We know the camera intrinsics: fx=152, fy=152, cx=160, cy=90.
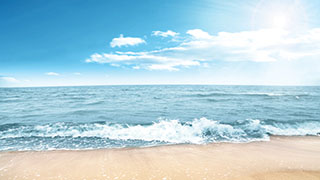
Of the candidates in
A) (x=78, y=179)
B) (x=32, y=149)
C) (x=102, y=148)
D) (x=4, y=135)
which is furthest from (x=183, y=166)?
(x=4, y=135)

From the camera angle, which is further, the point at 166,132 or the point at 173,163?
the point at 166,132

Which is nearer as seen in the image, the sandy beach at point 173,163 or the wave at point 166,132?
the sandy beach at point 173,163

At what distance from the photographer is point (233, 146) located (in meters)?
5.83

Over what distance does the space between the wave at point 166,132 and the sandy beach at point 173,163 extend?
105 centimetres

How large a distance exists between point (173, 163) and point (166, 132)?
3.18 metres

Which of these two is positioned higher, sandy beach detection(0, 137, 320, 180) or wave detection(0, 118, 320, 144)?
sandy beach detection(0, 137, 320, 180)

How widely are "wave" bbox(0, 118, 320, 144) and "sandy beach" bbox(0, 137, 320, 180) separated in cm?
105

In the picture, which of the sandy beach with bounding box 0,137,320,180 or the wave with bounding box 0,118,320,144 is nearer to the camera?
the sandy beach with bounding box 0,137,320,180

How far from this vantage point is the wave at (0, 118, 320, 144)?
22.6 ft

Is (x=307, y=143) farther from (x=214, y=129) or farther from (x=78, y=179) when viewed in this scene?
(x=78, y=179)

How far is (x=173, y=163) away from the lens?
4.38 m

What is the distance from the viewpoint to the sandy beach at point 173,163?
3.83 metres

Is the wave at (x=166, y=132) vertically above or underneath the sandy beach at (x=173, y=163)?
underneath

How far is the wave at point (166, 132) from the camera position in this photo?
6877 mm
